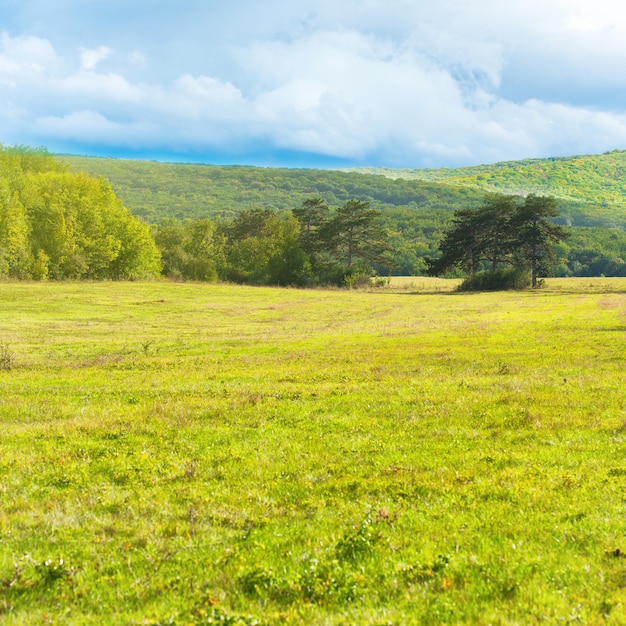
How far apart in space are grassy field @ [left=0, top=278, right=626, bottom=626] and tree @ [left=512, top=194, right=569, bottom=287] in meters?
91.8

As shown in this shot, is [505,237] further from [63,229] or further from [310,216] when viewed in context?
[63,229]

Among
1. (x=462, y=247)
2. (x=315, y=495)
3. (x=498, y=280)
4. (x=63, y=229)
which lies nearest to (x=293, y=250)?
(x=462, y=247)

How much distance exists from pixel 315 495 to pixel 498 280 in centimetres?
10614

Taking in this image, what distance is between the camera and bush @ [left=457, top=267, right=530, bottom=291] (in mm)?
104250

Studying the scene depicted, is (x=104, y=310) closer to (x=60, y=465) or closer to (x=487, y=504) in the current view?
(x=60, y=465)

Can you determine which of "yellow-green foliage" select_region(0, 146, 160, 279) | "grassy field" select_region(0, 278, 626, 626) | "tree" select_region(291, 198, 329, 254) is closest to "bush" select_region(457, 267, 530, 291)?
"tree" select_region(291, 198, 329, 254)

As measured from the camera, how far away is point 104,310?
56.1m

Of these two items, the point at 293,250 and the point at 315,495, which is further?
the point at 293,250

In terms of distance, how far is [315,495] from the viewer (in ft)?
29.0

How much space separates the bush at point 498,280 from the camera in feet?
342

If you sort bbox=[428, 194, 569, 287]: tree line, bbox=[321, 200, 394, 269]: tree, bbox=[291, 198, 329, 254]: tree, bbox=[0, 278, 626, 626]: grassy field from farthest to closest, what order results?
bbox=[291, 198, 329, 254]: tree < bbox=[321, 200, 394, 269]: tree < bbox=[428, 194, 569, 287]: tree line < bbox=[0, 278, 626, 626]: grassy field

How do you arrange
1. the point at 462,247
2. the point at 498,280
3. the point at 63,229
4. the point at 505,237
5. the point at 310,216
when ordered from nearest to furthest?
the point at 63,229, the point at 498,280, the point at 505,237, the point at 462,247, the point at 310,216

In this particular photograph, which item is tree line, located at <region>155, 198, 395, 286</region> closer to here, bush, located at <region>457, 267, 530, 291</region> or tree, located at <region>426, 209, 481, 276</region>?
tree, located at <region>426, 209, 481, 276</region>

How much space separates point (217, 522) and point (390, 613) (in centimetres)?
344
